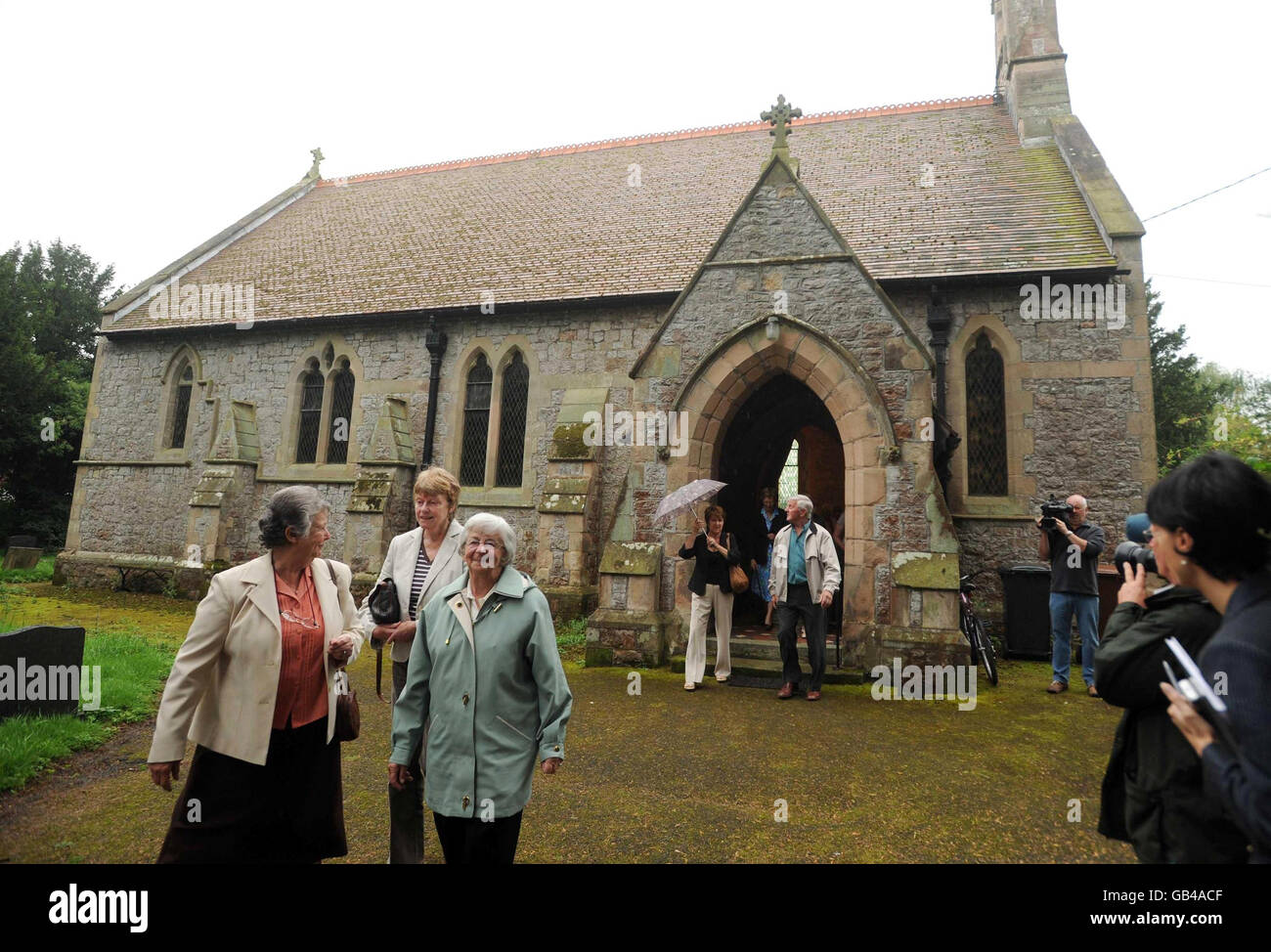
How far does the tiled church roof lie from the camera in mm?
11328

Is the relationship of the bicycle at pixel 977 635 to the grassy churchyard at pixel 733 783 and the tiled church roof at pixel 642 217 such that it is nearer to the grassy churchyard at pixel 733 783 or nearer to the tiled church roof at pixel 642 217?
the grassy churchyard at pixel 733 783

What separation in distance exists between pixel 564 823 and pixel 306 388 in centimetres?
1367

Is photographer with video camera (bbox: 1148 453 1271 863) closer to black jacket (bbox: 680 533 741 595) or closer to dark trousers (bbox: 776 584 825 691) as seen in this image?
dark trousers (bbox: 776 584 825 691)

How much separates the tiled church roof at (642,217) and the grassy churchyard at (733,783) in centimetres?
726

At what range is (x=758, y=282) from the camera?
325 inches

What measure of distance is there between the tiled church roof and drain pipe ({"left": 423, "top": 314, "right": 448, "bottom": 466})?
559mm

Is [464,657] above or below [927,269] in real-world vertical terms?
below

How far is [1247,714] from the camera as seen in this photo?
1554 millimetres

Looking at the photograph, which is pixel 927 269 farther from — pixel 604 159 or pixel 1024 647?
pixel 604 159

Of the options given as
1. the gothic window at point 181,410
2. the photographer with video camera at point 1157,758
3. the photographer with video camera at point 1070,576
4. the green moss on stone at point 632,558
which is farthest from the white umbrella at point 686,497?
the gothic window at point 181,410

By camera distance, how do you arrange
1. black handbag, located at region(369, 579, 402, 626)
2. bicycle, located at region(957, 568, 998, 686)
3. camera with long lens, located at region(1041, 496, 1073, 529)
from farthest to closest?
bicycle, located at region(957, 568, 998, 686) < camera with long lens, located at region(1041, 496, 1073, 529) < black handbag, located at region(369, 579, 402, 626)

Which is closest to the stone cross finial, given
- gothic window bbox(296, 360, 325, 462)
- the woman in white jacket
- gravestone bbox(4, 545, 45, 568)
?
the woman in white jacket

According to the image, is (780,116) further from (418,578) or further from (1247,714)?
(1247,714)
